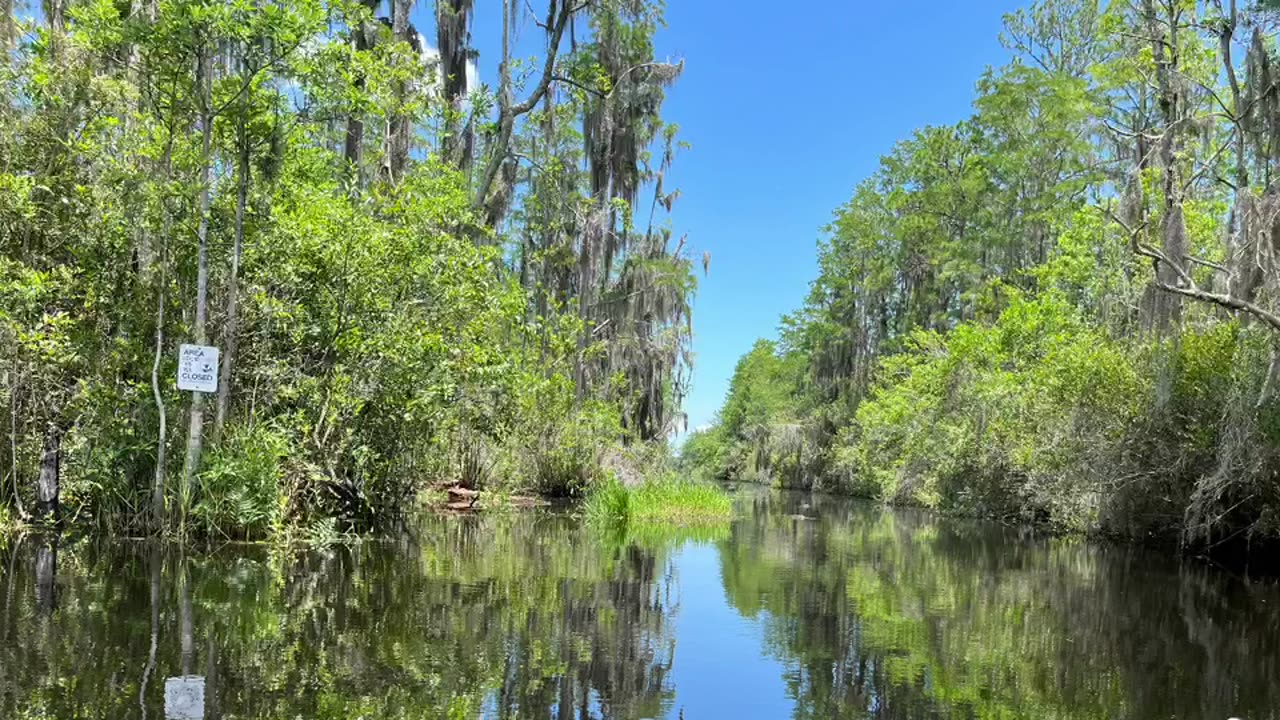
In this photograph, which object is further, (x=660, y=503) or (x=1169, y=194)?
(x=660, y=503)

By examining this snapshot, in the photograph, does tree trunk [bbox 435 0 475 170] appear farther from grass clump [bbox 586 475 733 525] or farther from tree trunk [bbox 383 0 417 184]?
grass clump [bbox 586 475 733 525]

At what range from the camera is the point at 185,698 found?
13.3ft

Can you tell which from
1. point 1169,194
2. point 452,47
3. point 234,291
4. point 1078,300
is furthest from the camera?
point 1078,300

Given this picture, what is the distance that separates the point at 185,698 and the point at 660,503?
1298 cm

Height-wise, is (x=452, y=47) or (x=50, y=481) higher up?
(x=452, y=47)

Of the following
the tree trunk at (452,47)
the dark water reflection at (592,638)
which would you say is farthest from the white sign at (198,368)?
the tree trunk at (452,47)

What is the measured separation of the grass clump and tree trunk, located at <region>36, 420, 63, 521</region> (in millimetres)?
7828

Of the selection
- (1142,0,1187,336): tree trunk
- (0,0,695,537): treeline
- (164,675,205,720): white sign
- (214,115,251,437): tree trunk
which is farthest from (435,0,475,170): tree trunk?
(164,675,205,720): white sign

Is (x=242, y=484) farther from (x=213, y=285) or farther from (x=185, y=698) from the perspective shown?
(x=185, y=698)

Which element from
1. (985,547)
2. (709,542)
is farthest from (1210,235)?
(709,542)

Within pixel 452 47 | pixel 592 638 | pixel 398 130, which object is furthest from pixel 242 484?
pixel 452 47

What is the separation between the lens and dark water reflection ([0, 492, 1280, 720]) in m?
4.41

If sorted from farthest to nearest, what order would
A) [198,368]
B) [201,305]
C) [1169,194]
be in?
[1169,194] → [201,305] → [198,368]

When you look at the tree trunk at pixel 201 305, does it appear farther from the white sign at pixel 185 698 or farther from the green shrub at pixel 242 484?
the white sign at pixel 185 698
